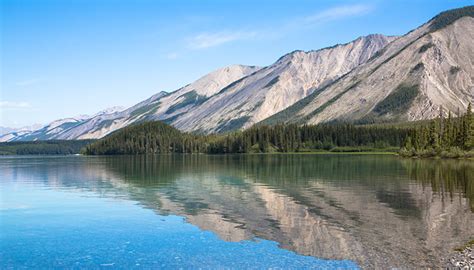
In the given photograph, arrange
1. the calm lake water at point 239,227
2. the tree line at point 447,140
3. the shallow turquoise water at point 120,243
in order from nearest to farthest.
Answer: the shallow turquoise water at point 120,243 < the calm lake water at point 239,227 < the tree line at point 447,140

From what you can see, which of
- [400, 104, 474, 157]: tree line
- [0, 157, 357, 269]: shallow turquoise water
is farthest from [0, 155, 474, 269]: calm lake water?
[400, 104, 474, 157]: tree line

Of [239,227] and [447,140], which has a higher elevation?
[447,140]

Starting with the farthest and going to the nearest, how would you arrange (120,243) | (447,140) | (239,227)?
(447,140)
(239,227)
(120,243)

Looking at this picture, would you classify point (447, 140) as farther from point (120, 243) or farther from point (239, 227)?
point (120, 243)

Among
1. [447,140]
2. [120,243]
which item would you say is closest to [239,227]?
[120,243]

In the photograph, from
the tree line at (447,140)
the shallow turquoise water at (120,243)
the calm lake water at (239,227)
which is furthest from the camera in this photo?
the tree line at (447,140)

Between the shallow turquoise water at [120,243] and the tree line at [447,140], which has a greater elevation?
the tree line at [447,140]

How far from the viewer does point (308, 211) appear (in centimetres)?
5022

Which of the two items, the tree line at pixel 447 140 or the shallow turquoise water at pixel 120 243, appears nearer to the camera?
the shallow turquoise water at pixel 120 243

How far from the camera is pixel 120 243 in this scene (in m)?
37.5

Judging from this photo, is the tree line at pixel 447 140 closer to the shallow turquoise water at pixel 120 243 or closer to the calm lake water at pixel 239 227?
the calm lake water at pixel 239 227

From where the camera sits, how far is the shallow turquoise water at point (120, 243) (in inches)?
1239

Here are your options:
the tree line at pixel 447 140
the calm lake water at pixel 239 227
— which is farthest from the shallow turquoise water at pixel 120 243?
the tree line at pixel 447 140

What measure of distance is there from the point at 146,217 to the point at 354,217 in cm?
2092
